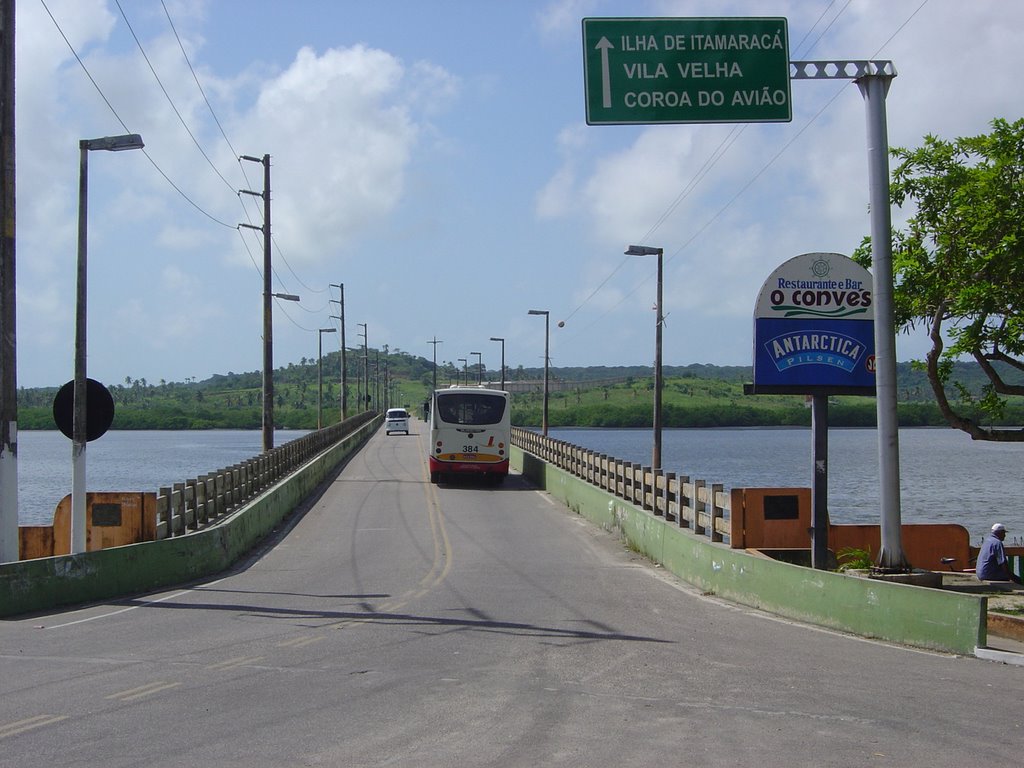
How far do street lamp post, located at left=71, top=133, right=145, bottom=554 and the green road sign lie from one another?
301 inches

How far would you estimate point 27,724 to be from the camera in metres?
7.56

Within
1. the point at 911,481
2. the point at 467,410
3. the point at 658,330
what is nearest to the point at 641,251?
the point at 658,330

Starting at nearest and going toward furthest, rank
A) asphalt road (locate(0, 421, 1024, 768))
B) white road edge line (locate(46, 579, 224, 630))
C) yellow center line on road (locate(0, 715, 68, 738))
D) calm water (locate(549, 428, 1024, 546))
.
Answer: asphalt road (locate(0, 421, 1024, 768)) → yellow center line on road (locate(0, 715, 68, 738)) → white road edge line (locate(46, 579, 224, 630)) → calm water (locate(549, 428, 1024, 546))

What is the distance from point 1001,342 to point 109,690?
45.0 ft

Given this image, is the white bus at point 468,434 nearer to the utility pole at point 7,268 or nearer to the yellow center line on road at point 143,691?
the utility pole at point 7,268

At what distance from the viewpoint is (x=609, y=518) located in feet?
80.7

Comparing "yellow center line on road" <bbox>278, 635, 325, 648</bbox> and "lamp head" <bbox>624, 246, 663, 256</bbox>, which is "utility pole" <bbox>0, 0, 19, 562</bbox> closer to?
"yellow center line on road" <bbox>278, 635, 325, 648</bbox>

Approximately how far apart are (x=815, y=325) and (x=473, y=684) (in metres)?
8.48

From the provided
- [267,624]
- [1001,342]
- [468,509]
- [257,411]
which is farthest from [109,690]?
[257,411]

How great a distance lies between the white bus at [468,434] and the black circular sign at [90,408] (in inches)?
799

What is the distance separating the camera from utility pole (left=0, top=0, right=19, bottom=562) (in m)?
14.6

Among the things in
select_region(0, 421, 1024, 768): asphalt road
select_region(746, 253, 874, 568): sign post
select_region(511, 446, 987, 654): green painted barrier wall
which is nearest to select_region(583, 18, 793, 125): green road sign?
select_region(746, 253, 874, 568): sign post

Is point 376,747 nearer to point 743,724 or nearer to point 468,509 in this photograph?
point 743,724

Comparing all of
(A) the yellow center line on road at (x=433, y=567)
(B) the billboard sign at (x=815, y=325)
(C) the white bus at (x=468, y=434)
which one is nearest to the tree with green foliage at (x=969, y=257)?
(B) the billboard sign at (x=815, y=325)
